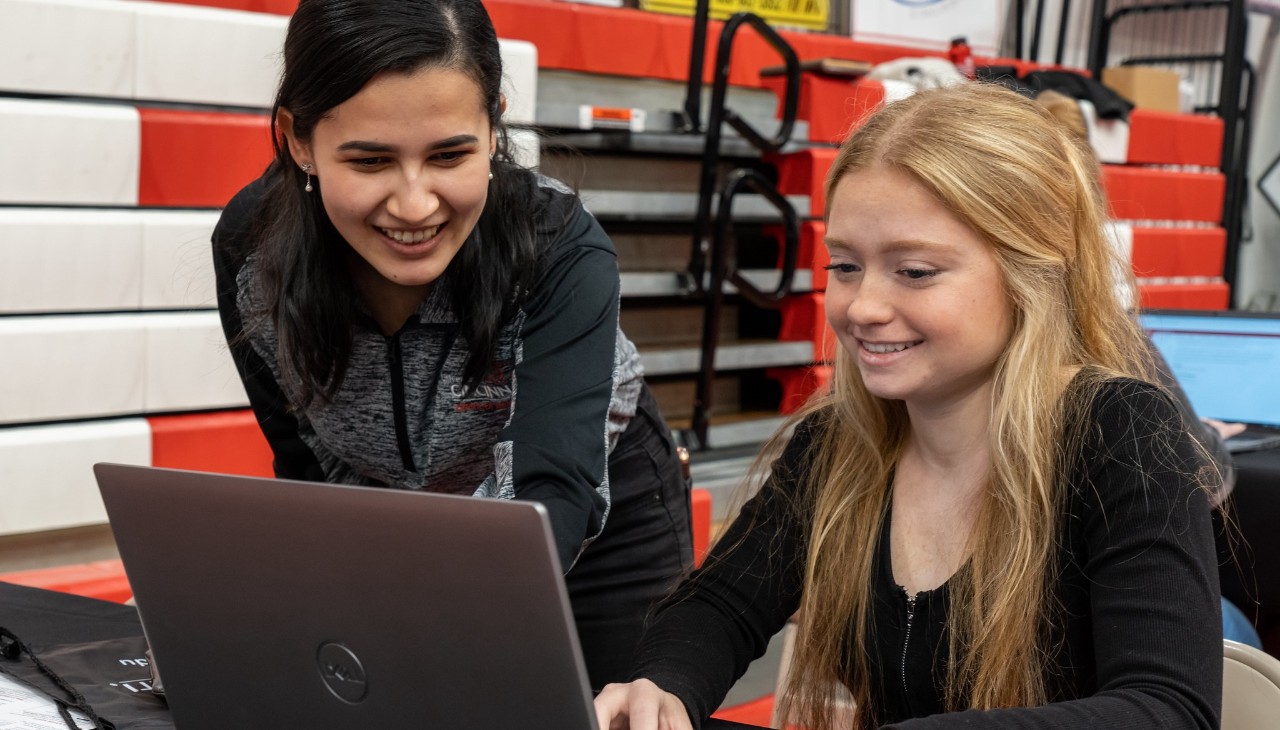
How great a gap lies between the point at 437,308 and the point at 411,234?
12cm

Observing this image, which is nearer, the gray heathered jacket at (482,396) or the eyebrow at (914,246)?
the eyebrow at (914,246)

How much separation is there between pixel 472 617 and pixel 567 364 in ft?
1.90

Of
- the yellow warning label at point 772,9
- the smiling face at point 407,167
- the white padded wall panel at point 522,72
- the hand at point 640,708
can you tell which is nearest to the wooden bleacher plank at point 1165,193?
the yellow warning label at point 772,9

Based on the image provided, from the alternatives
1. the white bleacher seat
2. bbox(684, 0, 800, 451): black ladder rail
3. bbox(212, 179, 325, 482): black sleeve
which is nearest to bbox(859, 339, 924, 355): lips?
bbox(212, 179, 325, 482): black sleeve

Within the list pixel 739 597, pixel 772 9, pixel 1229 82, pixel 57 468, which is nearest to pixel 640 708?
pixel 739 597

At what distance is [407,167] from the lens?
126cm

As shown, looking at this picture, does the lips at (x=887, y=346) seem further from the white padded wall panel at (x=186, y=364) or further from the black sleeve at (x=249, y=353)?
the white padded wall panel at (x=186, y=364)

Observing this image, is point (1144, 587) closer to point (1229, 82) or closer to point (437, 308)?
point (437, 308)

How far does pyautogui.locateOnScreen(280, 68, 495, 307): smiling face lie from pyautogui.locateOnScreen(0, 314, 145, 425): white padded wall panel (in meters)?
1.56

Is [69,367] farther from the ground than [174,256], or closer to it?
closer to it

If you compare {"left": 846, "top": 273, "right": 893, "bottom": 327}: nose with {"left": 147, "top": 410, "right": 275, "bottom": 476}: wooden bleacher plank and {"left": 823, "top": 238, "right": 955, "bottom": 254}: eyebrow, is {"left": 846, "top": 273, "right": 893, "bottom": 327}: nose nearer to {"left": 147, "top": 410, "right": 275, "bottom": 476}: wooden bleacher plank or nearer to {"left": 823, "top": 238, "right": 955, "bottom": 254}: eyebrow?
{"left": 823, "top": 238, "right": 955, "bottom": 254}: eyebrow

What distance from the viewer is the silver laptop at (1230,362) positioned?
9.38 feet

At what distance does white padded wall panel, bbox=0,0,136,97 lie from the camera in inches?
→ 102

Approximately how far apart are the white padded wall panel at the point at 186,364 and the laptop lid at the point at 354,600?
6.35 feet
